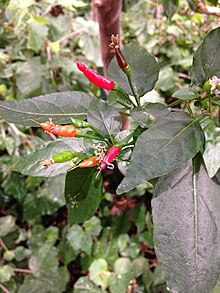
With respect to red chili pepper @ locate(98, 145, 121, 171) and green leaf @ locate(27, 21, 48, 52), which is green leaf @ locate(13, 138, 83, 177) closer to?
red chili pepper @ locate(98, 145, 121, 171)

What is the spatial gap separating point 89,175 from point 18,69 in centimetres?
85

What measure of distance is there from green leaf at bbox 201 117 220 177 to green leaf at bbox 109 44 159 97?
0.34 feet

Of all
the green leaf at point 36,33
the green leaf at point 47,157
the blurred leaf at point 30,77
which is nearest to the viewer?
the green leaf at point 47,157

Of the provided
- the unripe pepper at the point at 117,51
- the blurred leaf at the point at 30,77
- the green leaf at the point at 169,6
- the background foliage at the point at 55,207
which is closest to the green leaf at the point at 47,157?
the unripe pepper at the point at 117,51

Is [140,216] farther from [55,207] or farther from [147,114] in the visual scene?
[147,114]

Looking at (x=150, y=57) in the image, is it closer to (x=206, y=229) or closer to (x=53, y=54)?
(x=206, y=229)

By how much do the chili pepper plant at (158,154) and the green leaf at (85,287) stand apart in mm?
734

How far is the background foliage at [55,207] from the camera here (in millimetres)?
1188

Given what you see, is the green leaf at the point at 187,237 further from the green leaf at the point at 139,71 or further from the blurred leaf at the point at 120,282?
the blurred leaf at the point at 120,282

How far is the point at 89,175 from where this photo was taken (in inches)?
19.9

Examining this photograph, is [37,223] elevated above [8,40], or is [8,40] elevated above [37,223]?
[8,40]

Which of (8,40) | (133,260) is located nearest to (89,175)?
(133,260)

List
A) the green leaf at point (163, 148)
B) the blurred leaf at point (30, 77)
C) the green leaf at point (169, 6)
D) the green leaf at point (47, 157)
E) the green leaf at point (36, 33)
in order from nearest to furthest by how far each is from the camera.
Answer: the green leaf at point (163, 148), the green leaf at point (47, 157), the green leaf at point (169, 6), the green leaf at point (36, 33), the blurred leaf at point (30, 77)

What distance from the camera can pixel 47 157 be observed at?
0.50 meters
